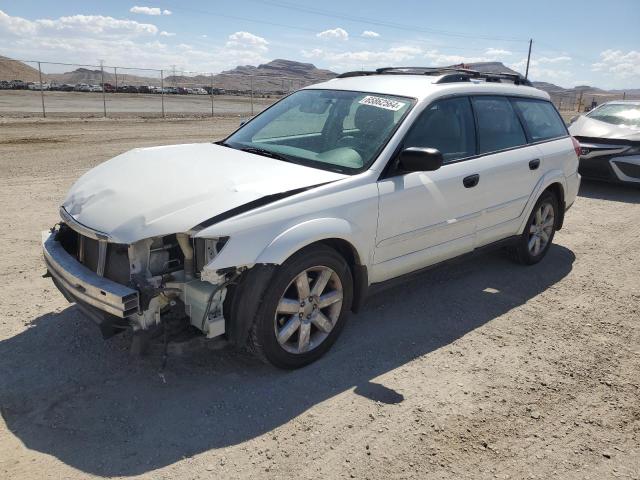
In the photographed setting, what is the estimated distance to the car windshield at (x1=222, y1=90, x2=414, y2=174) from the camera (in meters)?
3.99

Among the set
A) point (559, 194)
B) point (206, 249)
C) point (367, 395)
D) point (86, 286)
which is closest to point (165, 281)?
point (206, 249)

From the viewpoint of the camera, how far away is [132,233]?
10.1 ft

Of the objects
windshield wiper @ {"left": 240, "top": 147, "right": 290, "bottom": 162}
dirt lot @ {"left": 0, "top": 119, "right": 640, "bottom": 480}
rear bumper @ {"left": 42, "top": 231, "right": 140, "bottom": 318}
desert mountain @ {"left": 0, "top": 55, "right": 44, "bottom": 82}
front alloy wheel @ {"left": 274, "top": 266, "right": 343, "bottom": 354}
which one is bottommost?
dirt lot @ {"left": 0, "top": 119, "right": 640, "bottom": 480}

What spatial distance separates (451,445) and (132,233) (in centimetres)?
210

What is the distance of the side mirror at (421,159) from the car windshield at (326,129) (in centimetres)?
22

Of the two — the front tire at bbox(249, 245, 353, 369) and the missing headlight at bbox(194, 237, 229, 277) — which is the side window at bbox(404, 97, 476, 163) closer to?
the front tire at bbox(249, 245, 353, 369)

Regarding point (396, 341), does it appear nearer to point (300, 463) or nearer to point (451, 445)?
point (451, 445)

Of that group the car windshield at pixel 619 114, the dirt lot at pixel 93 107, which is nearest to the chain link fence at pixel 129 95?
the dirt lot at pixel 93 107

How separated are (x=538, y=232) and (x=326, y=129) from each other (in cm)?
279

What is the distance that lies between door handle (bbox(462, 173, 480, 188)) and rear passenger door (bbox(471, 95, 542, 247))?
0.28 ft

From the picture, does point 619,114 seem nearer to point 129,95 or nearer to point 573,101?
point 129,95

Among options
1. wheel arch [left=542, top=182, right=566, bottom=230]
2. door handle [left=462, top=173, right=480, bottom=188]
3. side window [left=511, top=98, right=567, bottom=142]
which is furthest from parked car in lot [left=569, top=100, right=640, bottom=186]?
door handle [left=462, top=173, right=480, bottom=188]

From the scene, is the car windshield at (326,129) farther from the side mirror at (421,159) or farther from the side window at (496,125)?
the side window at (496,125)

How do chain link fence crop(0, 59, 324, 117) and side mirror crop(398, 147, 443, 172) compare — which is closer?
side mirror crop(398, 147, 443, 172)
